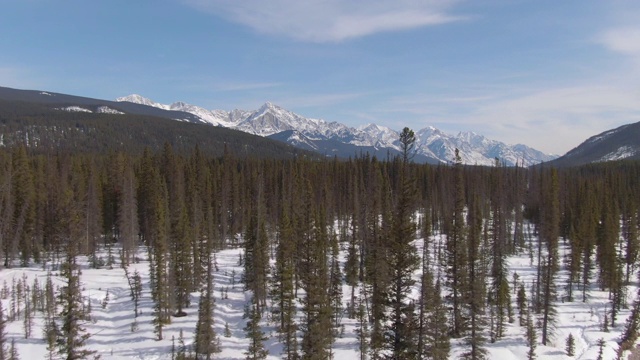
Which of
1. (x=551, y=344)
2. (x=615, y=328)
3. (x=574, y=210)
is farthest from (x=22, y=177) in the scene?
(x=574, y=210)

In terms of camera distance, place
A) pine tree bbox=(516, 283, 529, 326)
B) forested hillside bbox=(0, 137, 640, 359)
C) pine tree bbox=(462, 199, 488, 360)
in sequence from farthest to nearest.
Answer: pine tree bbox=(516, 283, 529, 326), pine tree bbox=(462, 199, 488, 360), forested hillside bbox=(0, 137, 640, 359)

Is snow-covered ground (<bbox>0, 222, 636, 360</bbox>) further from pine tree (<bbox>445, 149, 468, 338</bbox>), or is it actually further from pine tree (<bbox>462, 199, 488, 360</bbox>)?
pine tree (<bbox>445, 149, 468, 338</bbox>)

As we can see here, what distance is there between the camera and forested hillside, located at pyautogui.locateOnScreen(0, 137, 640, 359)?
2747cm

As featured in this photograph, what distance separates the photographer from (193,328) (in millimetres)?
42875

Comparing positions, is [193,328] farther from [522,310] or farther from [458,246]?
[522,310]

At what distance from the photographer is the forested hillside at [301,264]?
27.5m

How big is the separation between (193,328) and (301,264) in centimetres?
1309

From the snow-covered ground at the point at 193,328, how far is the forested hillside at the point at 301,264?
44cm

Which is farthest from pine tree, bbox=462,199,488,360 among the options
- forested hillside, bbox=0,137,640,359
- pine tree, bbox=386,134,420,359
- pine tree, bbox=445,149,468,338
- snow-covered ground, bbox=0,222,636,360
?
pine tree, bbox=386,134,420,359

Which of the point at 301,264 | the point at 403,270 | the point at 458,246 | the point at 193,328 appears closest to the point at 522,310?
the point at 458,246

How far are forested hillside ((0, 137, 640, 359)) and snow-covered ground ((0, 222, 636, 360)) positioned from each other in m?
0.44

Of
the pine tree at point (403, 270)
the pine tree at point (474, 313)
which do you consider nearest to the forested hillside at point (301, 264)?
the pine tree at point (403, 270)

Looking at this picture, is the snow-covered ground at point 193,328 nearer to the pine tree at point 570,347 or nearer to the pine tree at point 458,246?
the pine tree at point 570,347

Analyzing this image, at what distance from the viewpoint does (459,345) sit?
127 ft
